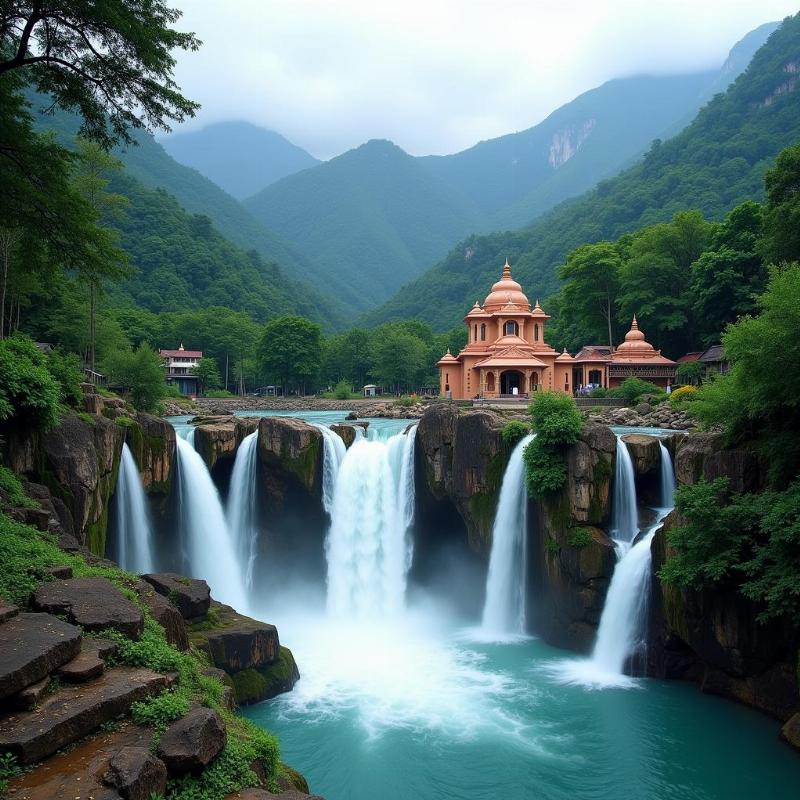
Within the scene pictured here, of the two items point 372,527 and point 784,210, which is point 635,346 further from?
point 372,527

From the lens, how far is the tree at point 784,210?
25.8m

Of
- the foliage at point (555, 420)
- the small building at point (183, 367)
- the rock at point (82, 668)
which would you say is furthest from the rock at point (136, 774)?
the small building at point (183, 367)

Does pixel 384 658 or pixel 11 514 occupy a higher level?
pixel 11 514

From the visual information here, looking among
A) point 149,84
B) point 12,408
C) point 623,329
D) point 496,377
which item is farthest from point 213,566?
point 623,329

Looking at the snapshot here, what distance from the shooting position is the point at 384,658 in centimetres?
1568

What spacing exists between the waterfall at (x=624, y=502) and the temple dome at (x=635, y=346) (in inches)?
1144

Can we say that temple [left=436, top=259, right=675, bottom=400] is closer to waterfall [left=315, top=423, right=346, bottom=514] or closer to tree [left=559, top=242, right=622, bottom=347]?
tree [left=559, top=242, right=622, bottom=347]

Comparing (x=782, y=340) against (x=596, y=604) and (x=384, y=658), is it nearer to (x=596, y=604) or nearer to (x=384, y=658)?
(x=596, y=604)

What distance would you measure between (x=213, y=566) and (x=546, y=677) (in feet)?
30.5

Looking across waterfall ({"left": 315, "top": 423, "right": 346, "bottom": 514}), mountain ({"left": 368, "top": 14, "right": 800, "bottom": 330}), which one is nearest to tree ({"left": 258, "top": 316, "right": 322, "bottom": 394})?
mountain ({"left": 368, "top": 14, "right": 800, "bottom": 330})

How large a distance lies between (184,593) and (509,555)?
8693 millimetres

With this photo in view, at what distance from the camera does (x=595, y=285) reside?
49.5 m

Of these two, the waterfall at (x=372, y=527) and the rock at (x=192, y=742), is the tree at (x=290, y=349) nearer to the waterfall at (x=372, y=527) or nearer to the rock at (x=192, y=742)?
the waterfall at (x=372, y=527)

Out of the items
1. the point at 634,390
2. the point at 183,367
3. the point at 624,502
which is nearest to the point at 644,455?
the point at 624,502
